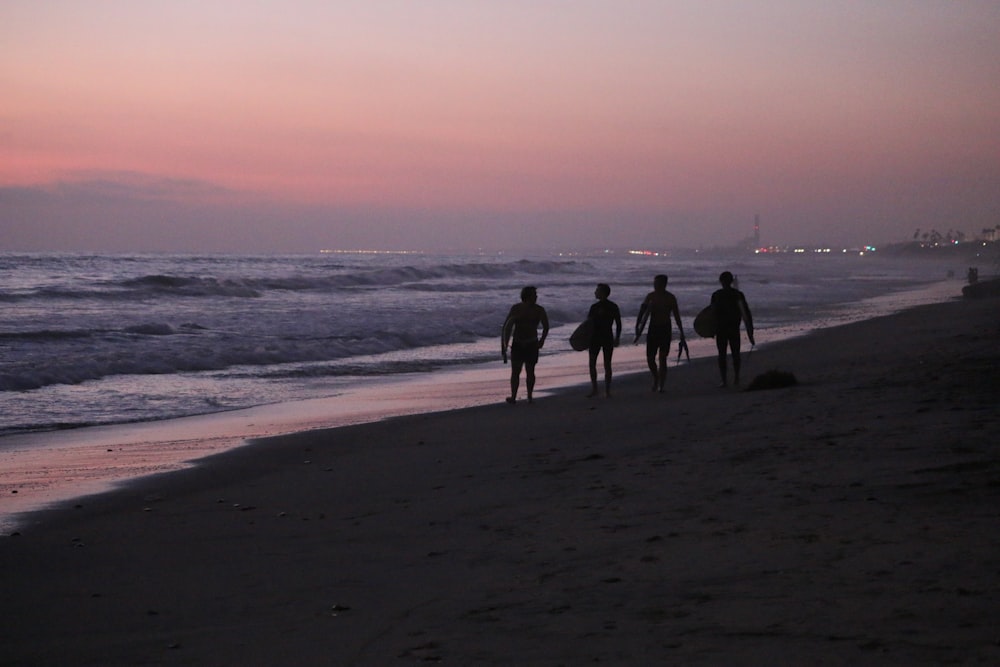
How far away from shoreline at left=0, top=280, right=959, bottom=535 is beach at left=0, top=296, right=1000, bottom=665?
21.0 inches

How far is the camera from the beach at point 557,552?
400 centimetres

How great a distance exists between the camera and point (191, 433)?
1142 centimetres

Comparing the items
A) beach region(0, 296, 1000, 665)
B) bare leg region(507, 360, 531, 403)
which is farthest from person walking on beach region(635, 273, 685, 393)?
beach region(0, 296, 1000, 665)

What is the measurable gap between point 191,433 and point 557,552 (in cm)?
718

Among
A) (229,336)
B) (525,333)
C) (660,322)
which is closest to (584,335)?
(525,333)

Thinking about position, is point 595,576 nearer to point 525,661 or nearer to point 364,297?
point 525,661

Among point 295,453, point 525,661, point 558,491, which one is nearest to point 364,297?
point 295,453

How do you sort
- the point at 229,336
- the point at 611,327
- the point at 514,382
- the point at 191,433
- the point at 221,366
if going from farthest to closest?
the point at 229,336 < the point at 221,366 < the point at 611,327 < the point at 514,382 < the point at 191,433

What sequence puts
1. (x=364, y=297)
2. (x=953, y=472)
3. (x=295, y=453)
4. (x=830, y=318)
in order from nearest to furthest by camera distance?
(x=953, y=472), (x=295, y=453), (x=830, y=318), (x=364, y=297)

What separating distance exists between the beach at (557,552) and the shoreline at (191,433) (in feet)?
1.75

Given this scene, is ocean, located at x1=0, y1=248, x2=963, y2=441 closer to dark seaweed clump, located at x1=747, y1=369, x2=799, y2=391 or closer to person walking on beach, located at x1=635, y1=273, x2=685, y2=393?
person walking on beach, located at x1=635, y1=273, x2=685, y2=393

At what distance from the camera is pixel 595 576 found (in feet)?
15.9

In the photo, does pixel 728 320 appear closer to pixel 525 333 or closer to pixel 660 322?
pixel 660 322

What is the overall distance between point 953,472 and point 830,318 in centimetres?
2603
